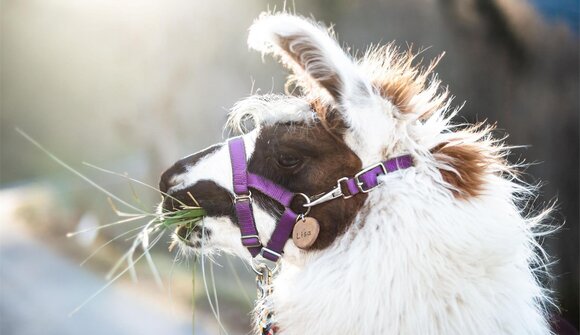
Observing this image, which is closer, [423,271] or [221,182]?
[423,271]

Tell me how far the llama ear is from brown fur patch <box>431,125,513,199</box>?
0.25 m

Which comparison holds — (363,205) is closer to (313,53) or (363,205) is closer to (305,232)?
(305,232)

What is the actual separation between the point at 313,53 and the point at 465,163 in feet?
1.49

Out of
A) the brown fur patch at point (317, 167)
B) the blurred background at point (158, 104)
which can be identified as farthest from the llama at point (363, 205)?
the blurred background at point (158, 104)

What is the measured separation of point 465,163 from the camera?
118cm

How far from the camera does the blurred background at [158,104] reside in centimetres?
268

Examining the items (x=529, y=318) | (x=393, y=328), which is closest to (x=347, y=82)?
(x=393, y=328)

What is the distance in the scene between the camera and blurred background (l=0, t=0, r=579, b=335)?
2678 millimetres

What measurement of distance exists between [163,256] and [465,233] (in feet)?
7.24

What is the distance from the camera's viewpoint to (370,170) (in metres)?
1.16

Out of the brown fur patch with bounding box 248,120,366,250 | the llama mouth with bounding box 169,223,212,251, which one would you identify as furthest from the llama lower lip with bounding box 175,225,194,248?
the brown fur patch with bounding box 248,120,366,250

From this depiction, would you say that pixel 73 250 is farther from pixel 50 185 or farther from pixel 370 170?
pixel 370 170

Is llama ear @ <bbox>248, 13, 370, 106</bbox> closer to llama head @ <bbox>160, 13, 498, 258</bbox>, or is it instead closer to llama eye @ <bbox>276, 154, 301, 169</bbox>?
llama head @ <bbox>160, 13, 498, 258</bbox>

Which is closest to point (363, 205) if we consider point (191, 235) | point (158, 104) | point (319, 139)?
point (319, 139)
